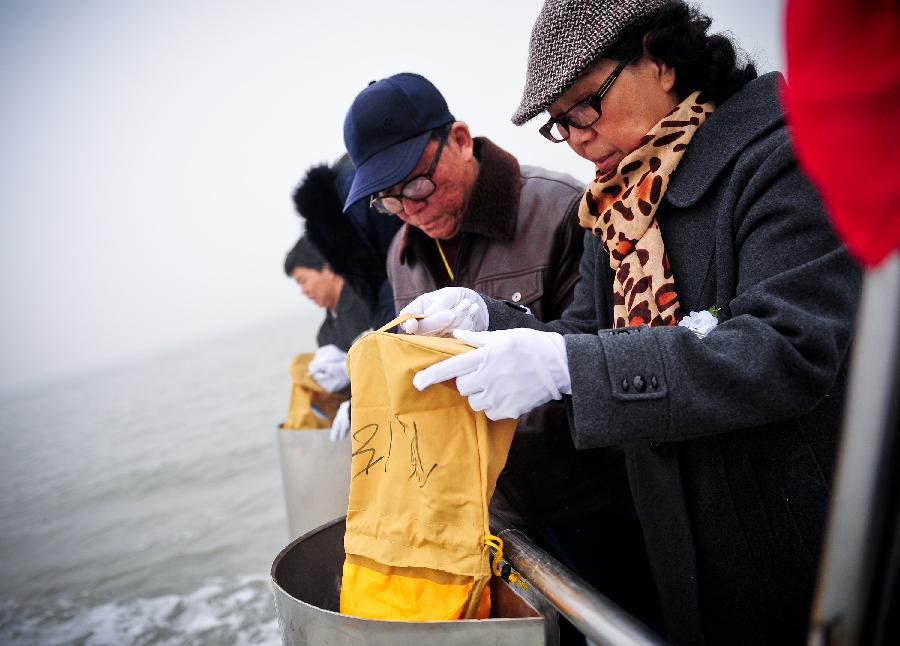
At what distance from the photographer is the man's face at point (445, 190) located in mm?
2201

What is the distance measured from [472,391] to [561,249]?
3.59ft

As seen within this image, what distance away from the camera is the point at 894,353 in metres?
0.42

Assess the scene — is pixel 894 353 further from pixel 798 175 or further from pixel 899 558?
pixel 798 175

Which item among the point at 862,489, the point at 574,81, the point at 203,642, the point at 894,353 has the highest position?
the point at 574,81

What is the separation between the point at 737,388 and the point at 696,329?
0.18m

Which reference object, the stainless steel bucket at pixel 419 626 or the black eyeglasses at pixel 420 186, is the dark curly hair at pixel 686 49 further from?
the stainless steel bucket at pixel 419 626

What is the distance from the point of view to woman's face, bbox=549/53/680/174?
1344mm

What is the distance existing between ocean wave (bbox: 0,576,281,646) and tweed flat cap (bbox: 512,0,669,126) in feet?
13.3

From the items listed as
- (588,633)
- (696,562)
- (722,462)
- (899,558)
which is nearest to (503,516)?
(696,562)

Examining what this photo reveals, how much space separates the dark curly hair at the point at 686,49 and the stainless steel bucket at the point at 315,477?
1.77 meters

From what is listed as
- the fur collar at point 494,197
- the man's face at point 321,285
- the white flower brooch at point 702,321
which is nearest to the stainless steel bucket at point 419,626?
the white flower brooch at point 702,321

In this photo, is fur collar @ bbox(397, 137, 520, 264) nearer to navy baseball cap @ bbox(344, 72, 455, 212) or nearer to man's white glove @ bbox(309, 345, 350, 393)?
navy baseball cap @ bbox(344, 72, 455, 212)

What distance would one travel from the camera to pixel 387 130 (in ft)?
7.16

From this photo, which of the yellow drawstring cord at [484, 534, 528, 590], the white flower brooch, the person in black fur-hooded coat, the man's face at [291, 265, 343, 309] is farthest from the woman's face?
the man's face at [291, 265, 343, 309]
